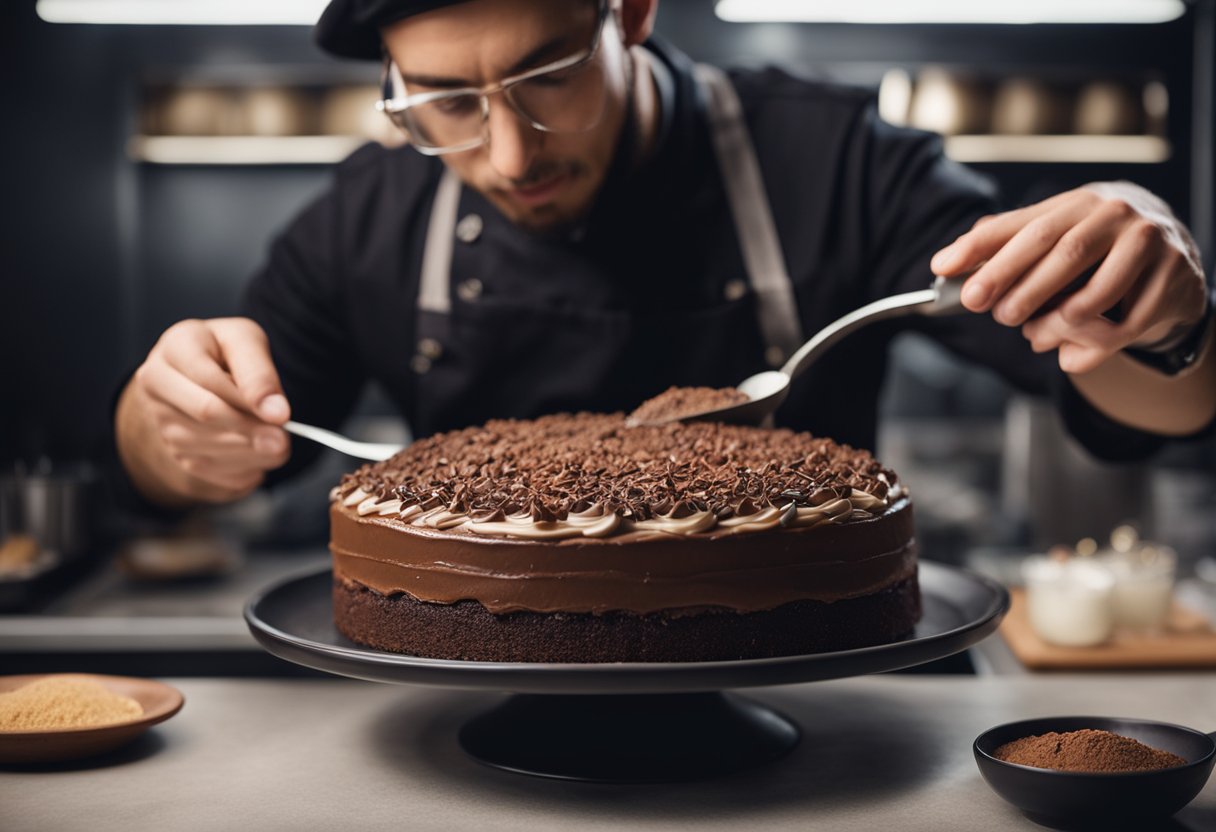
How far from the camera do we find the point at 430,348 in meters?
2.05

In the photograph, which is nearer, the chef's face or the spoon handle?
the spoon handle

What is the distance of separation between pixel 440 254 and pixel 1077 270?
3.64 feet

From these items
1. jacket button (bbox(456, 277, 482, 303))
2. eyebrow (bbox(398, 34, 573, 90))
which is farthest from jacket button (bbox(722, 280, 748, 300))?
eyebrow (bbox(398, 34, 573, 90))

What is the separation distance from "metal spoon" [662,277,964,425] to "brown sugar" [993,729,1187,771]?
463 millimetres

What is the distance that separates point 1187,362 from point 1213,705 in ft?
1.36

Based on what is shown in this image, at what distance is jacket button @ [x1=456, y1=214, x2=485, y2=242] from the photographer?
80.0 inches

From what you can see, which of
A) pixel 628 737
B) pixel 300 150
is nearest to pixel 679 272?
pixel 628 737

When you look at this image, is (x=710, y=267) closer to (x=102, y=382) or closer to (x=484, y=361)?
(x=484, y=361)

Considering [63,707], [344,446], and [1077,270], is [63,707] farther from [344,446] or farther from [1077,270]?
[1077,270]

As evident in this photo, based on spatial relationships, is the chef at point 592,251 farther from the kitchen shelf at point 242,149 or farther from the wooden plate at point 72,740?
the kitchen shelf at point 242,149

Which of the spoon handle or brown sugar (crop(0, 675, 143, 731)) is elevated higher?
the spoon handle

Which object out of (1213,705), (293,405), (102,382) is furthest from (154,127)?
(1213,705)

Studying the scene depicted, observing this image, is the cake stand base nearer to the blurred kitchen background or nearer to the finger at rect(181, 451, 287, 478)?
the finger at rect(181, 451, 287, 478)

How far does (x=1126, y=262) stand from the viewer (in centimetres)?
124
